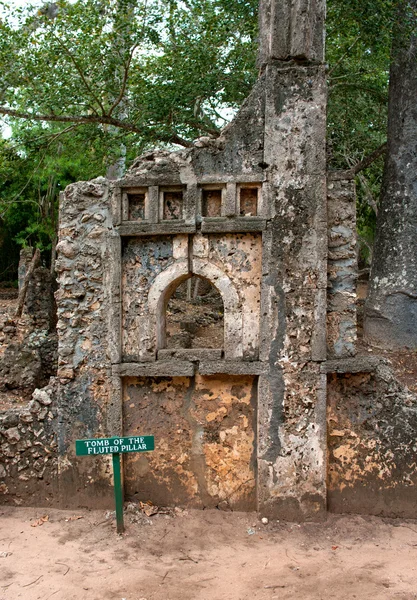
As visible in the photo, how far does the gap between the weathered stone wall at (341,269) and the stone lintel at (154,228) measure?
1.23m

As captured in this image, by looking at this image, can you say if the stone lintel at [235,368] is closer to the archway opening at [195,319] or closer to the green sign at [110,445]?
the green sign at [110,445]

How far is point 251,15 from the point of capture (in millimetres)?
9375

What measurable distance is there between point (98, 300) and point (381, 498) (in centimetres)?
304

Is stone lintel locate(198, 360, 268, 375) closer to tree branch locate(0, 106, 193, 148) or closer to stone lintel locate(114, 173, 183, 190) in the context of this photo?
stone lintel locate(114, 173, 183, 190)

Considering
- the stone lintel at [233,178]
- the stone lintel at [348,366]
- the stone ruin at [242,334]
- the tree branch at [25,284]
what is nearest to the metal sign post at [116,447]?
the stone ruin at [242,334]

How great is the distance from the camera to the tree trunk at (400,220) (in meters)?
9.66

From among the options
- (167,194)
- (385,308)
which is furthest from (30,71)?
(385,308)

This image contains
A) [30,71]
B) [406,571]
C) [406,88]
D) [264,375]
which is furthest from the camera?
[406,88]

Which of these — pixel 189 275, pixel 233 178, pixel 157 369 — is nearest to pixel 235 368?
pixel 157 369

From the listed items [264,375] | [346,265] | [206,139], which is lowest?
[264,375]

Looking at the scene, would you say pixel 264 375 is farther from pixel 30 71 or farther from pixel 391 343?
pixel 30 71

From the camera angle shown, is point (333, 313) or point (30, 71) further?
point (30, 71)

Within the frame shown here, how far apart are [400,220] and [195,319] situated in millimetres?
4680

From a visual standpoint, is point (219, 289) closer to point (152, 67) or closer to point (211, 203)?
point (211, 203)
